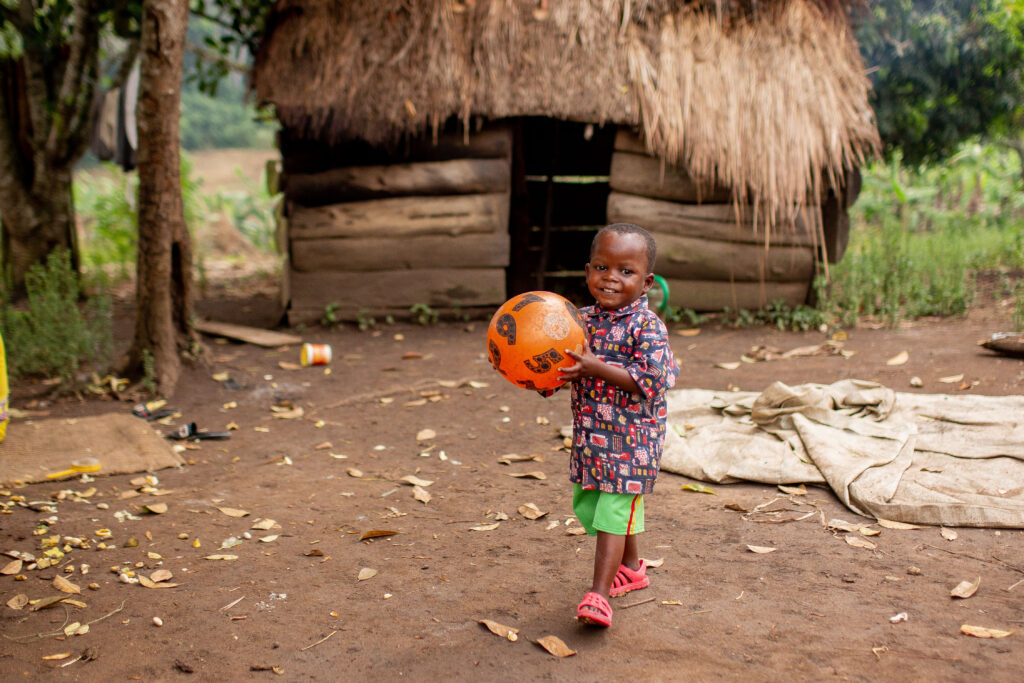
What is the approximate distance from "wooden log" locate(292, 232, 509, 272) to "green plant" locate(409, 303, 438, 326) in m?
0.38

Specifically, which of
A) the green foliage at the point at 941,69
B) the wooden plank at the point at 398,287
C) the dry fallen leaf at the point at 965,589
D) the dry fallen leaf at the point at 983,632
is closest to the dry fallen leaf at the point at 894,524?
the dry fallen leaf at the point at 965,589

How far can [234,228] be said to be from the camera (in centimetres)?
1381

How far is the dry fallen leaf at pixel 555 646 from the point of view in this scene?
89.7 inches

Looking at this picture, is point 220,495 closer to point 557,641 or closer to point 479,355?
point 557,641

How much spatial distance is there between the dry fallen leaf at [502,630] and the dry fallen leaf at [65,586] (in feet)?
4.70

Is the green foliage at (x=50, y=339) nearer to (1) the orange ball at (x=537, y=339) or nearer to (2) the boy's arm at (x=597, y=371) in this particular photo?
(1) the orange ball at (x=537, y=339)

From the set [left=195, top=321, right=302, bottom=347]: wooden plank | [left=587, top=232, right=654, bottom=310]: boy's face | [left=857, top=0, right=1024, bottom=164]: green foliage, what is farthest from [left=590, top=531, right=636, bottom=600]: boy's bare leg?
[left=857, top=0, right=1024, bottom=164]: green foliage

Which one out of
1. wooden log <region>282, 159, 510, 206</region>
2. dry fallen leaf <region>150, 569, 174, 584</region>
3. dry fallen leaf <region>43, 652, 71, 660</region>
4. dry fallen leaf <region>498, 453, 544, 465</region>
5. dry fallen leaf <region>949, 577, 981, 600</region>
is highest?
wooden log <region>282, 159, 510, 206</region>

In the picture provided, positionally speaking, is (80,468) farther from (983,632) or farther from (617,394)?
(983,632)

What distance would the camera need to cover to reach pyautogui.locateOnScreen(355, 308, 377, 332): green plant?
7.10m

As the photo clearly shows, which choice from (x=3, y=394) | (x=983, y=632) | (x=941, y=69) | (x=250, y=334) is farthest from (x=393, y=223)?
(x=941, y=69)

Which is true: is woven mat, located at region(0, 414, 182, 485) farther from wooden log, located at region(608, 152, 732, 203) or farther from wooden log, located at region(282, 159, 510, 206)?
wooden log, located at region(608, 152, 732, 203)

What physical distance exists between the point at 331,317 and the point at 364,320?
0.30m

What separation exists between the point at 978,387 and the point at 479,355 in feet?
11.3
